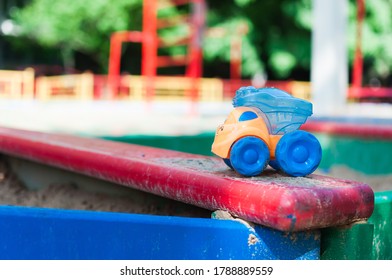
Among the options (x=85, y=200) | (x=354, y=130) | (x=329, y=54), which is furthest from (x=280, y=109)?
(x=329, y=54)

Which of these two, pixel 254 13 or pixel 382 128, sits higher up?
pixel 254 13

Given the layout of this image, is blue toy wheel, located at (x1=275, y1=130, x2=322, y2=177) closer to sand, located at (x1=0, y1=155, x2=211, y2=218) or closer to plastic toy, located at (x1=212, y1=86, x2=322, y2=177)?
plastic toy, located at (x1=212, y1=86, x2=322, y2=177)

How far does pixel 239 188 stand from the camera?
4.70 ft

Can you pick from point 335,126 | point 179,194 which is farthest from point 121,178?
point 335,126

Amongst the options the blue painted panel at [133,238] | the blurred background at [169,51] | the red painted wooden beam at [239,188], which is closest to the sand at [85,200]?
the red painted wooden beam at [239,188]

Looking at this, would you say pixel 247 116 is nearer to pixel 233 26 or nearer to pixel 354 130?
pixel 354 130

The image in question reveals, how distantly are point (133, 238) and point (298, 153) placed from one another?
497 millimetres

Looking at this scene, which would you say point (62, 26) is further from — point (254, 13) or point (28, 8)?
point (254, 13)

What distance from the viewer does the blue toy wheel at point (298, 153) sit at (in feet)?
5.11

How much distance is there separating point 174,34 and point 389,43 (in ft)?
19.8

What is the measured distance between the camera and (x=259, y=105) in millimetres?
1612

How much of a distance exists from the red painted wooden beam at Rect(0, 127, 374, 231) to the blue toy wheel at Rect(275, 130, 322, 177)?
3 centimetres

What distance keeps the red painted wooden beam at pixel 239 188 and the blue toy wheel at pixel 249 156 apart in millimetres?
25

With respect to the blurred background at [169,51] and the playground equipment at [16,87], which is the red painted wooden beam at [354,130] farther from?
the playground equipment at [16,87]
